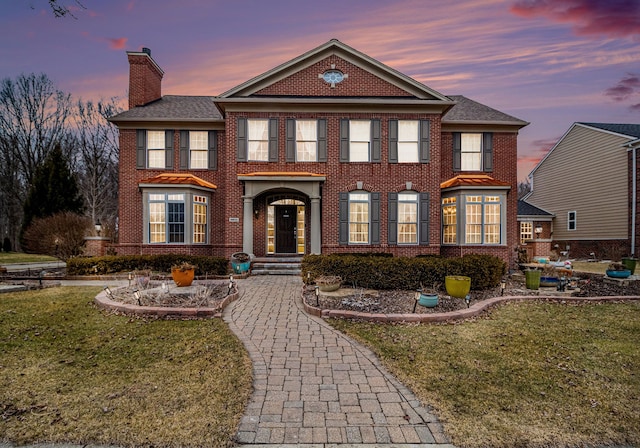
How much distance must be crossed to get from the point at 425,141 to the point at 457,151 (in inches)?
93.7

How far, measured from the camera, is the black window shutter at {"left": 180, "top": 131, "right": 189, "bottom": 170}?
15.0 metres

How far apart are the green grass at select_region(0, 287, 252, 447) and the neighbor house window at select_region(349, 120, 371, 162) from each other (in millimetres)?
10064

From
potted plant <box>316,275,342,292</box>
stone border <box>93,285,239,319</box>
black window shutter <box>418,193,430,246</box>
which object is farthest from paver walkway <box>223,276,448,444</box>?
black window shutter <box>418,193,430,246</box>

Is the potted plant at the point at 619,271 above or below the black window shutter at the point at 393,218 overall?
below

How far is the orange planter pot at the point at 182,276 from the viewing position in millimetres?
8984

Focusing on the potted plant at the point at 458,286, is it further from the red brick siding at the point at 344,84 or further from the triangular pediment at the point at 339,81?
the red brick siding at the point at 344,84

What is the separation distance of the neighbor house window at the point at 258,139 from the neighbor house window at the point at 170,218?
131 inches

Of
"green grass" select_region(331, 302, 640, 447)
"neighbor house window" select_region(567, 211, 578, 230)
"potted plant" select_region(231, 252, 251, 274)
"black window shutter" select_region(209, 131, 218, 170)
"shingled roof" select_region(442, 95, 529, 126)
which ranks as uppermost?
"shingled roof" select_region(442, 95, 529, 126)

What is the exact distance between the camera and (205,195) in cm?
1470

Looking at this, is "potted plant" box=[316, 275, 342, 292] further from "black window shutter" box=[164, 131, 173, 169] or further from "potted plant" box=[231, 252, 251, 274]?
"black window shutter" box=[164, 131, 173, 169]

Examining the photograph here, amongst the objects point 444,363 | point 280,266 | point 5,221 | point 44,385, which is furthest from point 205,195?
point 5,221

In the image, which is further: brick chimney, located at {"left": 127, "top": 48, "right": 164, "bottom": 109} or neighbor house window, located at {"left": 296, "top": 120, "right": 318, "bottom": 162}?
brick chimney, located at {"left": 127, "top": 48, "right": 164, "bottom": 109}

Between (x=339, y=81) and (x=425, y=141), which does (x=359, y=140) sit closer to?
(x=339, y=81)

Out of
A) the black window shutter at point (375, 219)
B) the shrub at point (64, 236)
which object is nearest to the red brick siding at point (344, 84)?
the black window shutter at point (375, 219)
